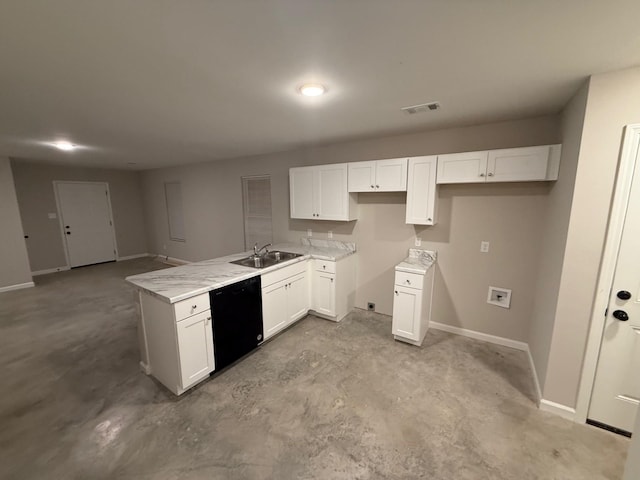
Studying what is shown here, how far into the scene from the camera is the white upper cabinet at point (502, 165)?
2379mm

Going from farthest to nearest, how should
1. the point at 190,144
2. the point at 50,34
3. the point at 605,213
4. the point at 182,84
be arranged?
the point at 190,144 < the point at 182,84 < the point at 605,213 < the point at 50,34

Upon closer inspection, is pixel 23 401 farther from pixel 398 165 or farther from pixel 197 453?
pixel 398 165

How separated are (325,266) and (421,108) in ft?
6.91

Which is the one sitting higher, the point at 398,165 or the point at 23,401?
the point at 398,165

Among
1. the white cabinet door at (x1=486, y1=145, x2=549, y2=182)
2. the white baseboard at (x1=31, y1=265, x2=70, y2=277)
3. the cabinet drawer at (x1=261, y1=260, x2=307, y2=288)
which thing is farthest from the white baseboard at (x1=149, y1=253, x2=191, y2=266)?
the white cabinet door at (x1=486, y1=145, x2=549, y2=182)

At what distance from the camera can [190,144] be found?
3.84 m

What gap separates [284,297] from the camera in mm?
3242

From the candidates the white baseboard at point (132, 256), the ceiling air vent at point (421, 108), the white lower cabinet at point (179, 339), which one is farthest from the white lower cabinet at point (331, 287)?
the white baseboard at point (132, 256)

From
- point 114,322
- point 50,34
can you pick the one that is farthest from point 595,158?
point 114,322

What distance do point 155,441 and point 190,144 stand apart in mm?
3549

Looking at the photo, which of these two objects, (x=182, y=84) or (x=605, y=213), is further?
(x=182, y=84)

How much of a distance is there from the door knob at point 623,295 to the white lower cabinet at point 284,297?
A: 113 inches

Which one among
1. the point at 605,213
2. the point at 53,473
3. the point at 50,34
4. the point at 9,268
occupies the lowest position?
the point at 53,473

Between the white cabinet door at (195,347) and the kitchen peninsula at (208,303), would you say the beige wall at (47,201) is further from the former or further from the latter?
the white cabinet door at (195,347)
